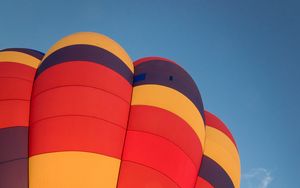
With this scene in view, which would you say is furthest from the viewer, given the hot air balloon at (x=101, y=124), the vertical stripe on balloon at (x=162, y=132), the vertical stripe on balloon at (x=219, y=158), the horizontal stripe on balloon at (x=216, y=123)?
the horizontal stripe on balloon at (x=216, y=123)

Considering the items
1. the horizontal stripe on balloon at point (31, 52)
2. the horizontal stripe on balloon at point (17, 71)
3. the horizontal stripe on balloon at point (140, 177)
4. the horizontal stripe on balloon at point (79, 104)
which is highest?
the horizontal stripe on balloon at point (31, 52)

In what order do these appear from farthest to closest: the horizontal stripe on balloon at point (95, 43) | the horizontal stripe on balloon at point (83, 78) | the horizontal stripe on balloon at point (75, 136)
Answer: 1. the horizontal stripe on balloon at point (95, 43)
2. the horizontal stripe on balloon at point (83, 78)
3. the horizontal stripe on balloon at point (75, 136)

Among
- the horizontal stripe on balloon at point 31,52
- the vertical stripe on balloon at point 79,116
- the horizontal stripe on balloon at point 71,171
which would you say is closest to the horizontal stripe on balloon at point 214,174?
the vertical stripe on balloon at point 79,116

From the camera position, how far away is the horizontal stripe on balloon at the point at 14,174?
659 centimetres

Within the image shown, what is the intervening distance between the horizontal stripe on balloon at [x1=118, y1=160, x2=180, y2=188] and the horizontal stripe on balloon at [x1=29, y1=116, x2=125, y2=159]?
0.98 feet

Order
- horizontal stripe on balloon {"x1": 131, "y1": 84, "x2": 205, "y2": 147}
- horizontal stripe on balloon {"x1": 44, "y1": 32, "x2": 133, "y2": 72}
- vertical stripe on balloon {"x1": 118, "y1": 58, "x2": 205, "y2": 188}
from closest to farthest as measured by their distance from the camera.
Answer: vertical stripe on balloon {"x1": 118, "y1": 58, "x2": 205, "y2": 188} < horizontal stripe on balloon {"x1": 131, "y1": 84, "x2": 205, "y2": 147} < horizontal stripe on balloon {"x1": 44, "y1": 32, "x2": 133, "y2": 72}

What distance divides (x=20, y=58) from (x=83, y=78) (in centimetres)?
195

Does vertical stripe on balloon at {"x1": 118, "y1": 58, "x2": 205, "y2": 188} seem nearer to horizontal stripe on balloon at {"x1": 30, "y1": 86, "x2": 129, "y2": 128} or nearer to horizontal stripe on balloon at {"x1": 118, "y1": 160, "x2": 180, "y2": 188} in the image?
horizontal stripe on balloon at {"x1": 118, "y1": 160, "x2": 180, "y2": 188}

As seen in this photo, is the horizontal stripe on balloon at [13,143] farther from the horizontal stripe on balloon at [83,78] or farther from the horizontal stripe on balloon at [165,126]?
the horizontal stripe on balloon at [165,126]

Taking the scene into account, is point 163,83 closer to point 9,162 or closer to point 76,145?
point 76,145

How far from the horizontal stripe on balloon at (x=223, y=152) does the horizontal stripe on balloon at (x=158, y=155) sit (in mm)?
1074

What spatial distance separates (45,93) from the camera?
7613 millimetres

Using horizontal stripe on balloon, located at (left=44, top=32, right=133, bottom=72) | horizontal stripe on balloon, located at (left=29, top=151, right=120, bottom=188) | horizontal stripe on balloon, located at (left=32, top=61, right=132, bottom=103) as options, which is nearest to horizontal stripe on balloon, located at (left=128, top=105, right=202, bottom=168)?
horizontal stripe on balloon, located at (left=32, top=61, right=132, bottom=103)

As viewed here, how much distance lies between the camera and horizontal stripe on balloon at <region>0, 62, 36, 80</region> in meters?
8.17
